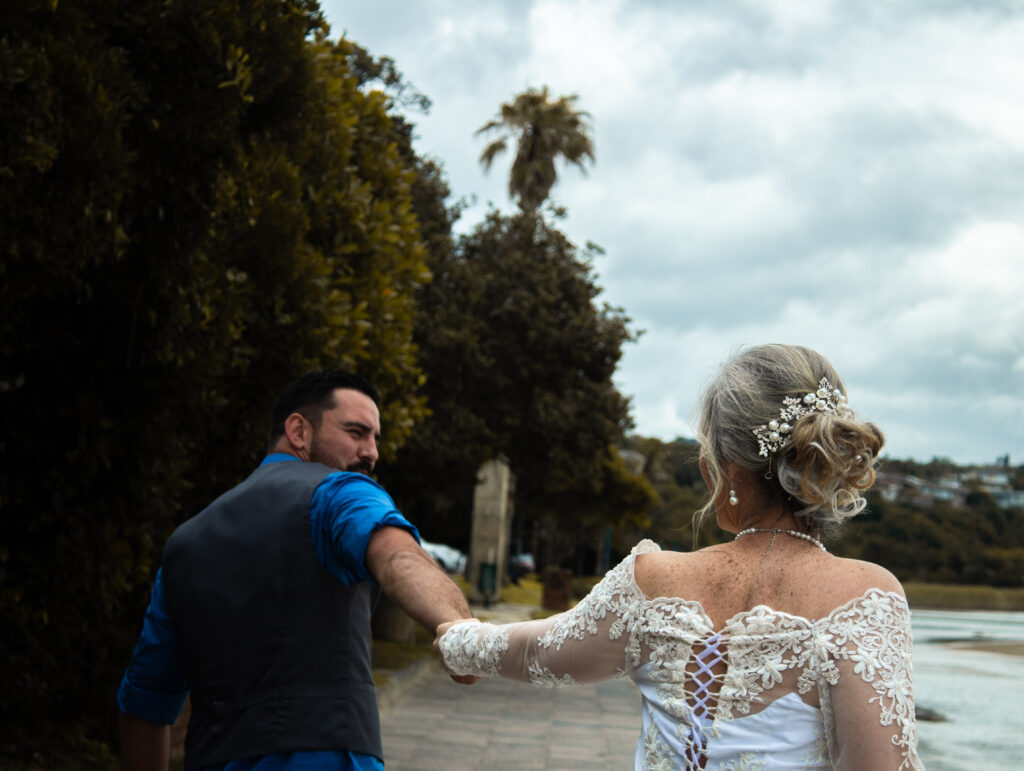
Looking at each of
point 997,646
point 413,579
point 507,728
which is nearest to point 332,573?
point 413,579

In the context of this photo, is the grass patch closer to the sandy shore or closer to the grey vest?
the sandy shore

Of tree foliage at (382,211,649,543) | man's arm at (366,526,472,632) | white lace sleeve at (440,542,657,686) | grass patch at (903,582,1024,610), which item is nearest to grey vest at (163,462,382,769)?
man's arm at (366,526,472,632)

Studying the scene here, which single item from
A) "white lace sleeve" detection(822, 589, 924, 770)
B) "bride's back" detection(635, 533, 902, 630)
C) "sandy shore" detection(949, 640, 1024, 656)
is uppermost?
"bride's back" detection(635, 533, 902, 630)

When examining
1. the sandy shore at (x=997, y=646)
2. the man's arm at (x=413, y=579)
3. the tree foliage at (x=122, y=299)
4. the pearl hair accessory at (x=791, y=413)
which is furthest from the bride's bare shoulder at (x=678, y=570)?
the sandy shore at (x=997, y=646)

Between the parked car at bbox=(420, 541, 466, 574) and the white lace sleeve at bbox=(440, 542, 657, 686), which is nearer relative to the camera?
the white lace sleeve at bbox=(440, 542, 657, 686)

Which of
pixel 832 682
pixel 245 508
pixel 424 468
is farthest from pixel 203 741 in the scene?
pixel 424 468

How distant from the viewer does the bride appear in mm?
2080

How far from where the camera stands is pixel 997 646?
2578cm

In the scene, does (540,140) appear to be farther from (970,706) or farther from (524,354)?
(970,706)

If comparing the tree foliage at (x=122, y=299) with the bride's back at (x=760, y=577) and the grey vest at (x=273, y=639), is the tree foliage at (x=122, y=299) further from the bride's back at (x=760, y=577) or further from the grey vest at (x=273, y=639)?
the bride's back at (x=760, y=577)

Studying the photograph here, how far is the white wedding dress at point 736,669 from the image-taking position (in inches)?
80.9

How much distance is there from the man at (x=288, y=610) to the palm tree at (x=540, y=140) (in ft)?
86.6

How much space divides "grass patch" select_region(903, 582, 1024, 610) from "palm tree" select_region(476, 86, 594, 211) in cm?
3096

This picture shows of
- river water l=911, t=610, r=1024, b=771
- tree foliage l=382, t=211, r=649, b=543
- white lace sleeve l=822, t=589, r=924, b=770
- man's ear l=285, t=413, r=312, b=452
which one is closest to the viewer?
white lace sleeve l=822, t=589, r=924, b=770
